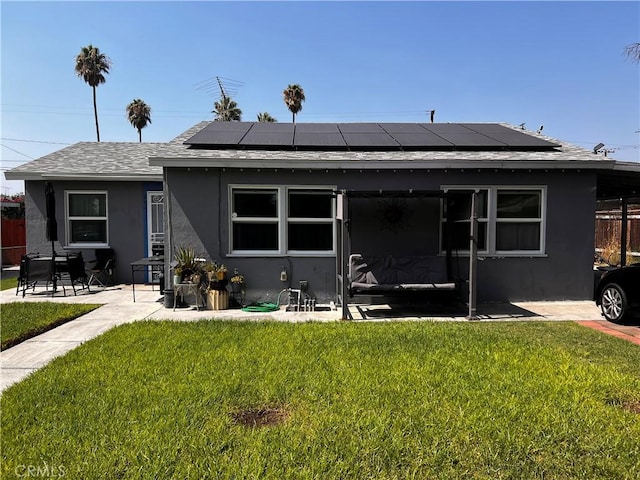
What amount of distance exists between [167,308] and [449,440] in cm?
634

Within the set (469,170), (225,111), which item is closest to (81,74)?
(225,111)

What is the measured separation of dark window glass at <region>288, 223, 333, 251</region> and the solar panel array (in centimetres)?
185

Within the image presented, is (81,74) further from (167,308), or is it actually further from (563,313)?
(563,313)

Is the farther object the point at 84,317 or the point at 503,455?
the point at 84,317

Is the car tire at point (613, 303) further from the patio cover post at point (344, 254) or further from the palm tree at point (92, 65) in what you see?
the palm tree at point (92, 65)

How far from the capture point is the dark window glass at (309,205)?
8.34m

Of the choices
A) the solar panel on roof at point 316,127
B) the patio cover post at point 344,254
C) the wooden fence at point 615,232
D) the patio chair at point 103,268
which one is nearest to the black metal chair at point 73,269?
the patio chair at point 103,268

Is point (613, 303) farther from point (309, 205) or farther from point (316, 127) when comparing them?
point (316, 127)

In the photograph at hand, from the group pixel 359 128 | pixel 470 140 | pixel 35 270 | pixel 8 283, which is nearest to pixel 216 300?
pixel 35 270

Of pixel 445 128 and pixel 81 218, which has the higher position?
pixel 445 128

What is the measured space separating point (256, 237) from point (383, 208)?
2779 mm

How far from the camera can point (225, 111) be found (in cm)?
3675

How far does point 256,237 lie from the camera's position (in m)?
8.37

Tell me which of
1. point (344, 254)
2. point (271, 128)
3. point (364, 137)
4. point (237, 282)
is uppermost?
point (271, 128)
